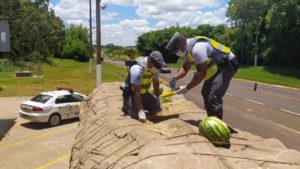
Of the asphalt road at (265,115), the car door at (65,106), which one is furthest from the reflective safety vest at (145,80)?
the car door at (65,106)

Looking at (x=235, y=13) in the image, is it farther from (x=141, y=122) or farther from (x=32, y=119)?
(x=141, y=122)

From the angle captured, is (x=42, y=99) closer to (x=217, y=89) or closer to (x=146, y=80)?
(x=146, y=80)

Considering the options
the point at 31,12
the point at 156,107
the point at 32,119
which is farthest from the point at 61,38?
the point at 156,107

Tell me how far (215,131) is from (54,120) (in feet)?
49.4

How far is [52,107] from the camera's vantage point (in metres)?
19.5

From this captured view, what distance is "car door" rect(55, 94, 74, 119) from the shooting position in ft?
65.1

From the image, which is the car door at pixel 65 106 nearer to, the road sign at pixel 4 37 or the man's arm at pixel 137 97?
the road sign at pixel 4 37

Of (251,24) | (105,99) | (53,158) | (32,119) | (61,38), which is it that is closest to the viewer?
(105,99)

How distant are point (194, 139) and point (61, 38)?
8687 centimetres

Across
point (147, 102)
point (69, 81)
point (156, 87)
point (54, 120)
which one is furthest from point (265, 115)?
point (69, 81)

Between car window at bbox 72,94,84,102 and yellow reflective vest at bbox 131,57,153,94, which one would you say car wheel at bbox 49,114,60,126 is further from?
yellow reflective vest at bbox 131,57,153,94

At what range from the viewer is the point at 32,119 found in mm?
19109

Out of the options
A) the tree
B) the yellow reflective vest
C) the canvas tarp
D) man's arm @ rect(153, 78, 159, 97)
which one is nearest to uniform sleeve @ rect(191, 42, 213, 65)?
the canvas tarp

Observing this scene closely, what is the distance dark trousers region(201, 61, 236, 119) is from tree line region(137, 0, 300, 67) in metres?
45.2
